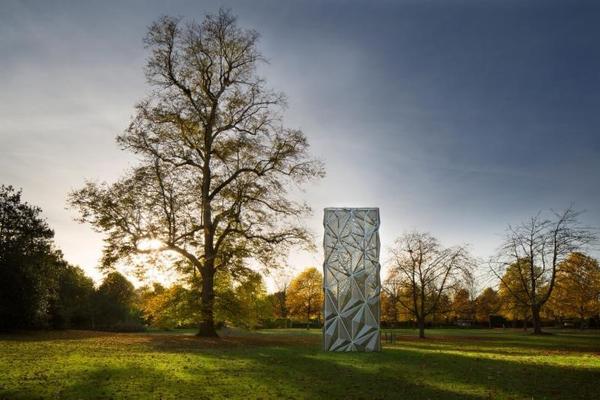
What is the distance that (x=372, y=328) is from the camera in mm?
22672

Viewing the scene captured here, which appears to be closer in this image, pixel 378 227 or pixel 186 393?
pixel 186 393

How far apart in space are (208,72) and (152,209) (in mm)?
9753

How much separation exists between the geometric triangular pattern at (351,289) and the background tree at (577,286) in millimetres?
28501

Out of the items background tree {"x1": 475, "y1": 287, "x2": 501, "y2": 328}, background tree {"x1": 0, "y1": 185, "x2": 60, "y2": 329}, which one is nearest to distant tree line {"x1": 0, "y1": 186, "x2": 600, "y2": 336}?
background tree {"x1": 0, "y1": 185, "x2": 60, "y2": 329}

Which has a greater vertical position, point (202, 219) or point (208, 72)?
point (208, 72)

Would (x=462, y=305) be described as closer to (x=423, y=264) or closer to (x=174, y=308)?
(x=423, y=264)

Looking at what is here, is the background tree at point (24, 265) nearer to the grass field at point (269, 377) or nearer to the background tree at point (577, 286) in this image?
the grass field at point (269, 377)

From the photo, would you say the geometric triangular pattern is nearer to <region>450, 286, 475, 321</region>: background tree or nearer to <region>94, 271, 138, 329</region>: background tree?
<region>94, 271, 138, 329</region>: background tree

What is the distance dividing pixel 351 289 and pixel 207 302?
32.7 ft

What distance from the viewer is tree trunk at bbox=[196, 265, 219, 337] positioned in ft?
91.7

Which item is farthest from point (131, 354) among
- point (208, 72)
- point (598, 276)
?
point (598, 276)

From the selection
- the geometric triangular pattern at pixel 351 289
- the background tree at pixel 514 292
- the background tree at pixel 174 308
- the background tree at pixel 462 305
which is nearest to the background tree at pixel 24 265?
the background tree at pixel 174 308

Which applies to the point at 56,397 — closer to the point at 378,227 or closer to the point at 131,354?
the point at 131,354

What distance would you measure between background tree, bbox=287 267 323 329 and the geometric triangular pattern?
153ft
